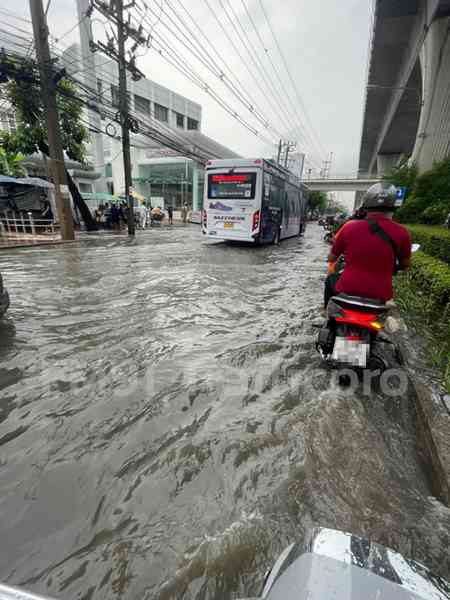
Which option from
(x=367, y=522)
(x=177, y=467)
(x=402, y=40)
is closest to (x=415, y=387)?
(x=367, y=522)

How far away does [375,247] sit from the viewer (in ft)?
8.33

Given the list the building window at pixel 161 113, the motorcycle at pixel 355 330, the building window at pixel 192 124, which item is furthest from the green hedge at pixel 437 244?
the building window at pixel 192 124

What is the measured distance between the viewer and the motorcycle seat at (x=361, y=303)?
8.25ft

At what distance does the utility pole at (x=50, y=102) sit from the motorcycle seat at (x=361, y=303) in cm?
1236

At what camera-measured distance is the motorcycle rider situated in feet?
8.33

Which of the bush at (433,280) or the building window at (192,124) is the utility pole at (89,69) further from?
the bush at (433,280)

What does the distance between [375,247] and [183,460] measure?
87.5 inches

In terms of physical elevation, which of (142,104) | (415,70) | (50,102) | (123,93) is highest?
(142,104)

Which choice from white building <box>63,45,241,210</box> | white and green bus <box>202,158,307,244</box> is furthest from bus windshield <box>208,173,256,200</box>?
white building <box>63,45,241,210</box>

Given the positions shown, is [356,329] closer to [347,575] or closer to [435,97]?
[347,575]

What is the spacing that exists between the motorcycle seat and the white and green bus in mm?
8373

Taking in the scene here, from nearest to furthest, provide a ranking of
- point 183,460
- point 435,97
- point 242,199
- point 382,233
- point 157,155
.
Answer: point 183,460 < point 382,233 < point 242,199 < point 435,97 < point 157,155

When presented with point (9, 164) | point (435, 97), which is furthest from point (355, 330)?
point (9, 164)

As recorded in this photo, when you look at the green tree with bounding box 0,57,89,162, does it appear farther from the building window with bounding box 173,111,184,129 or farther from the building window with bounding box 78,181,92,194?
the building window with bounding box 173,111,184,129
